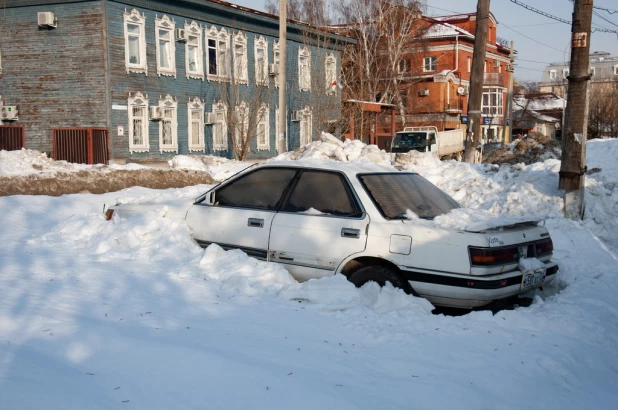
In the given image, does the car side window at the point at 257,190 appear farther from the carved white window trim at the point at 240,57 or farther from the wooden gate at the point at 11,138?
the carved white window trim at the point at 240,57

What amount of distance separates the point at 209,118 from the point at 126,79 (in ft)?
16.1

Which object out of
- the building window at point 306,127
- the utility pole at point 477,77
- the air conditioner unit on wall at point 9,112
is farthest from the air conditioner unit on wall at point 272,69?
the utility pole at point 477,77

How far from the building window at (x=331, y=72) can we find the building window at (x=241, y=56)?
5.60m

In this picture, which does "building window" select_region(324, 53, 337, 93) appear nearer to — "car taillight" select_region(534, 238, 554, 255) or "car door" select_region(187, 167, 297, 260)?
"car door" select_region(187, 167, 297, 260)

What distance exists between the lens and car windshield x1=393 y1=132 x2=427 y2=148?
29875mm

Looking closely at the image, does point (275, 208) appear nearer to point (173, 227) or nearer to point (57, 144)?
point (173, 227)

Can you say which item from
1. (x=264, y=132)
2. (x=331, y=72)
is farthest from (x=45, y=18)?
(x=331, y=72)

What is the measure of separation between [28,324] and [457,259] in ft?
11.6

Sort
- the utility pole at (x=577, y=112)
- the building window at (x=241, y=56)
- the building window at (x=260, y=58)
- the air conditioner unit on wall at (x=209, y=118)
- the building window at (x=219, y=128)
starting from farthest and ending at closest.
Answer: the building window at (x=260, y=58) → the building window at (x=241, y=56) → the building window at (x=219, y=128) → the air conditioner unit on wall at (x=209, y=118) → the utility pole at (x=577, y=112)

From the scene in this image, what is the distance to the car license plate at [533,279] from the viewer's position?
600 centimetres

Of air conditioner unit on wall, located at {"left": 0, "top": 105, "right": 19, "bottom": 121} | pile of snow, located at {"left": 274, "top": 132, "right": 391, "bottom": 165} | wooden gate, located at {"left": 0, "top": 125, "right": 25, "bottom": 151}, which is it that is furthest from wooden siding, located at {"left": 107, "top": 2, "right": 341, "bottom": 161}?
pile of snow, located at {"left": 274, "top": 132, "right": 391, "bottom": 165}

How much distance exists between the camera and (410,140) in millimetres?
30562

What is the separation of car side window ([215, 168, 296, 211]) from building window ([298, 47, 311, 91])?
29092 millimetres

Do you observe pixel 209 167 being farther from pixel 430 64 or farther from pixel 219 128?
pixel 430 64
